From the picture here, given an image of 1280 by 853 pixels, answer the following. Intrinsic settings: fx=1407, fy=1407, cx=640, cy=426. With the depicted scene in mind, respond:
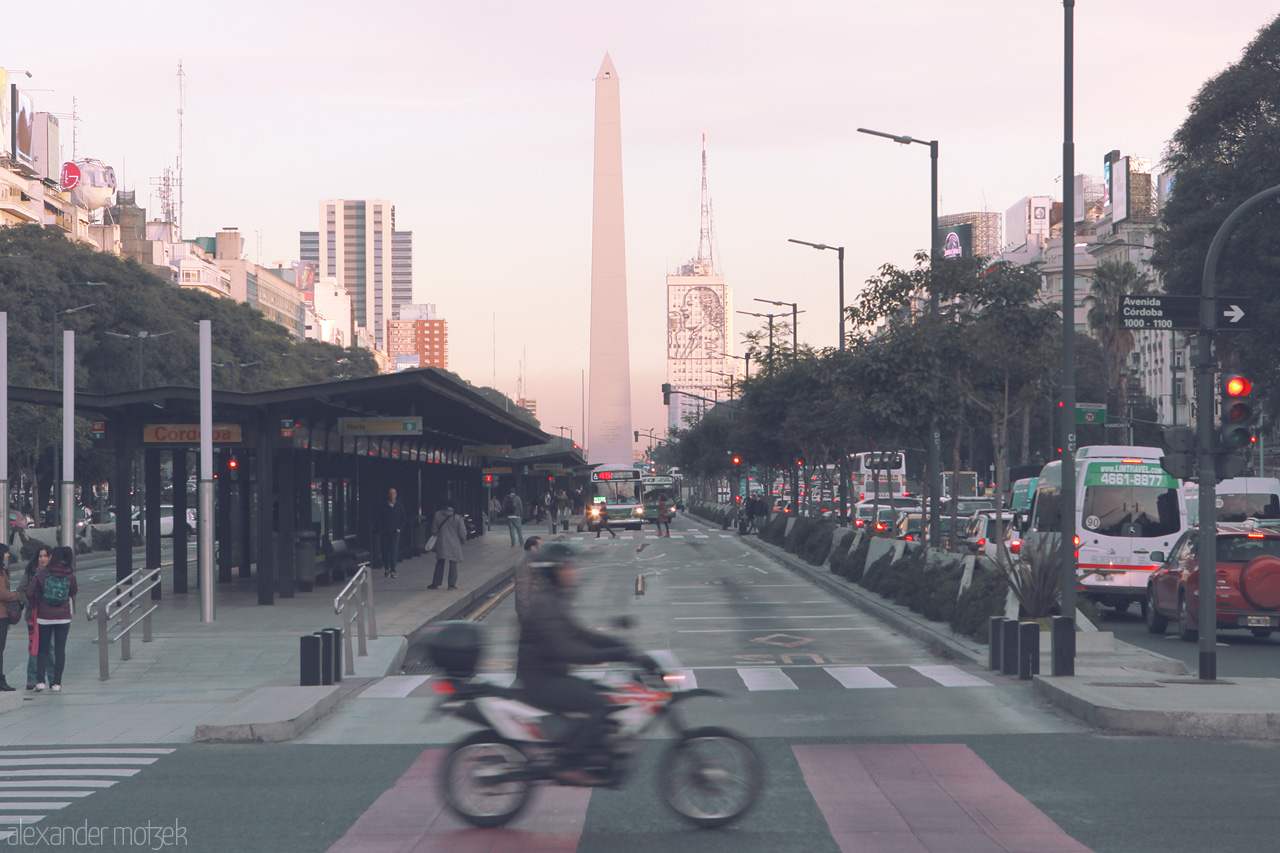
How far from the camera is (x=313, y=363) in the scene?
11581 cm

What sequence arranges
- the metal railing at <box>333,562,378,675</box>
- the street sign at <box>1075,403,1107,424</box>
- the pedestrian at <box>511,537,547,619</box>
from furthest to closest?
1. the street sign at <box>1075,403,1107,424</box>
2. the metal railing at <box>333,562,378,675</box>
3. the pedestrian at <box>511,537,547,619</box>

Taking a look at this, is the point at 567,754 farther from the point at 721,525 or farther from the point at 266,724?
the point at 721,525

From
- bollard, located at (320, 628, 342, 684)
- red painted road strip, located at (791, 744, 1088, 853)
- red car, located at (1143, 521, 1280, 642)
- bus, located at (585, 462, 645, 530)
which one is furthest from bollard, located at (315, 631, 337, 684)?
bus, located at (585, 462, 645, 530)

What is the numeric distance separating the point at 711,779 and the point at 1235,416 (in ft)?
28.3

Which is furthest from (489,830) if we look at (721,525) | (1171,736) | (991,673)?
(721,525)

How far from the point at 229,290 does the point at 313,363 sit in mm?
40531

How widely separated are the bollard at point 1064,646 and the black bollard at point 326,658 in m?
7.15

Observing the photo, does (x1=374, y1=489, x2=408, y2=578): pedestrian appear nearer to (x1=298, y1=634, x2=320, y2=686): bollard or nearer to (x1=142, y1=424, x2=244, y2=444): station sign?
(x1=142, y1=424, x2=244, y2=444): station sign

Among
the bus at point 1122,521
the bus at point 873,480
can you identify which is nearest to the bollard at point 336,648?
the bus at point 1122,521

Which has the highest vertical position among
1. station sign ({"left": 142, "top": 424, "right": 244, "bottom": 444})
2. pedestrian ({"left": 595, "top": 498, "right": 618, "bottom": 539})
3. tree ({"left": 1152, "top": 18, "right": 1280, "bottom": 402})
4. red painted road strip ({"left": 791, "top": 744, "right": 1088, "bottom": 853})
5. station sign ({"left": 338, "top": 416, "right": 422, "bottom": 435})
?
tree ({"left": 1152, "top": 18, "right": 1280, "bottom": 402})

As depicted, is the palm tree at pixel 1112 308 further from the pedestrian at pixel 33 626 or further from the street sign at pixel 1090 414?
the pedestrian at pixel 33 626

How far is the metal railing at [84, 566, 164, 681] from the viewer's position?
52.2 feet

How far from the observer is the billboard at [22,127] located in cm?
9231

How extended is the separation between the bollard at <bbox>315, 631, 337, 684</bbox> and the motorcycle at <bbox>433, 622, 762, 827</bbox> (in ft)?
21.0
